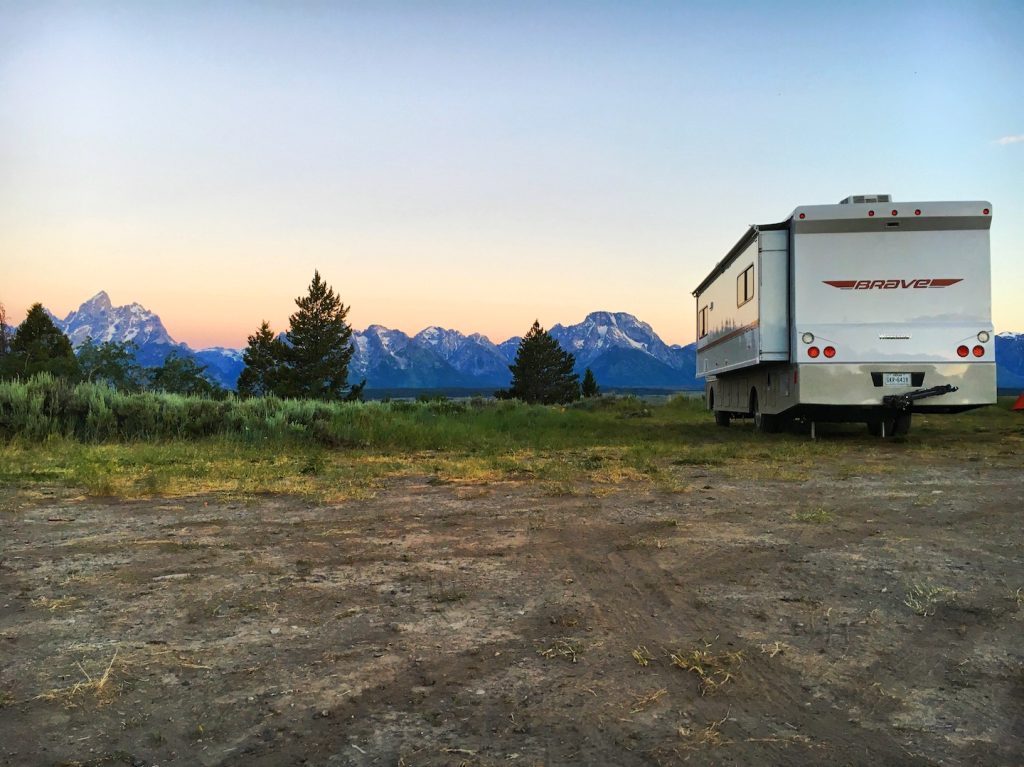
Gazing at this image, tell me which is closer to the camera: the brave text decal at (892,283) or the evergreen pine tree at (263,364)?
the brave text decal at (892,283)

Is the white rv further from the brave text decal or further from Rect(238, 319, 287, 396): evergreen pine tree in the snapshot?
Rect(238, 319, 287, 396): evergreen pine tree

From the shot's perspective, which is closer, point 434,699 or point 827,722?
point 827,722

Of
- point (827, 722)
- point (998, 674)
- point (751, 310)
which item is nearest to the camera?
point (827, 722)

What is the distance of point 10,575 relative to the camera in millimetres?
4512

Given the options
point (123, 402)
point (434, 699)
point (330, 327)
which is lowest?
point (434, 699)

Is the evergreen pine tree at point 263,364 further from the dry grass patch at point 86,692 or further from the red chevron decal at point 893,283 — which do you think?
the dry grass patch at point 86,692

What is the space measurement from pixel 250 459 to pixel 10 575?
20.2 ft

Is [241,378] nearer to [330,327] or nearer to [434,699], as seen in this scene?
[330,327]

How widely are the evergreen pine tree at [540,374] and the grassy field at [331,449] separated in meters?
47.2

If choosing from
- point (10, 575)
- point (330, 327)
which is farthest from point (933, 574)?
point (330, 327)

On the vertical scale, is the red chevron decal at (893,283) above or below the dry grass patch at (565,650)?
above

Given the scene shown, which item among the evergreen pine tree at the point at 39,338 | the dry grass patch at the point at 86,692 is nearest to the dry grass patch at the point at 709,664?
the dry grass patch at the point at 86,692

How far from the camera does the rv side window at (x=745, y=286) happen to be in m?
13.8

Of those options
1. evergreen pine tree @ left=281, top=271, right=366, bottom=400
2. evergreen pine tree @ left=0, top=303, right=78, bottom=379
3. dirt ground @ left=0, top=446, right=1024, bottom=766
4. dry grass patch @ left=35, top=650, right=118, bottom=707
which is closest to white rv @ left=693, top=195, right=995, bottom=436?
dirt ground @ left=0, top=446, right=1024, bottom=766
